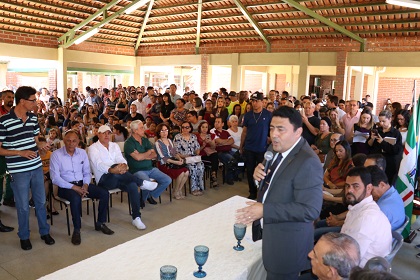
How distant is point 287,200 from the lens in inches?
78.7

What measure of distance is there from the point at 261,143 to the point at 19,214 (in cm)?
336

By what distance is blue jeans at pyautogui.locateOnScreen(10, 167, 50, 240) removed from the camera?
3740 millimetres

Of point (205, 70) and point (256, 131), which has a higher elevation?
point (205, 70)

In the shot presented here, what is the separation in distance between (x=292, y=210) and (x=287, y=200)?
99 millimetres

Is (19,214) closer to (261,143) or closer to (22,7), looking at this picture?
(261,143)

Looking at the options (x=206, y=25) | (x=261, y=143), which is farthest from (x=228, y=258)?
(x=206, y=25)

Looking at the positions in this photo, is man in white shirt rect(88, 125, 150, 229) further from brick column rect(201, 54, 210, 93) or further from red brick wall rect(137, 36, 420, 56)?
brick column rect(201, 54, 210, 93)

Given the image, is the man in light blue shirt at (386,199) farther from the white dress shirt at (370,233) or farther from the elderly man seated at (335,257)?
the elderly man seated at (335,257)

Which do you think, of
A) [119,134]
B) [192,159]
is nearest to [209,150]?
[192,159]

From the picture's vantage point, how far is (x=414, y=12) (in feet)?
27.1

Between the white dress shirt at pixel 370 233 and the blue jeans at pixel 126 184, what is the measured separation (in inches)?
111

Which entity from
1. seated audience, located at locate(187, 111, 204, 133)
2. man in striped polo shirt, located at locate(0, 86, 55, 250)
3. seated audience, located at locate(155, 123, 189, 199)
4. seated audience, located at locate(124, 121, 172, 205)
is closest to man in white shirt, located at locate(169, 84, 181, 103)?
seated audience, located at locate(187, 111, 204, 133)

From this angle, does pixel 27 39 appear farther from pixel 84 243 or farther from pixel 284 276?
pixel 284 276

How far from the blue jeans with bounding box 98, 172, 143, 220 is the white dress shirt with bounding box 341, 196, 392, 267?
281 centimetres
